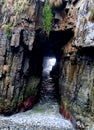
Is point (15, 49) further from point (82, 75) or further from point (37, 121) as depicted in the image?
point (82, 75)

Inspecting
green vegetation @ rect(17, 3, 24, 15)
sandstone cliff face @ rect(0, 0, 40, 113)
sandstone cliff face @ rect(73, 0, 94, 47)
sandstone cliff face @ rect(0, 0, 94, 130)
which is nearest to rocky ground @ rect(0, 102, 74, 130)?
sandstone cliff face @ rect(0, 0, 94, 130)

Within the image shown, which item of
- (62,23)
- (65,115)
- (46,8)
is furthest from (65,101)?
(46,8)

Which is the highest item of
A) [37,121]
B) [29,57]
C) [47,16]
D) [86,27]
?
[47,16]

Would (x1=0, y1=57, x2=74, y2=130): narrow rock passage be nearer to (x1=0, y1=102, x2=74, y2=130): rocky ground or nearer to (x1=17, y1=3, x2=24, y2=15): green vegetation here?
(x1=0, y1=102, x2=74, y2=130): rocky ground

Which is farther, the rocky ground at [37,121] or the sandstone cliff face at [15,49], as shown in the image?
the sandstone cliff face at [15,49]

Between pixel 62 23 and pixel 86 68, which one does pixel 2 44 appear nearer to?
pixel 62 23

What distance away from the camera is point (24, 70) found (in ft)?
82.5

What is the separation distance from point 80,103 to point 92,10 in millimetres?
7898

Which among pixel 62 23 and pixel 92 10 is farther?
pixel 62 23

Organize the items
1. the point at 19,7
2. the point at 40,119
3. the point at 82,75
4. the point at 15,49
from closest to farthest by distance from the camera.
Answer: the point at 82,75 → the point at 40,119 → the point at 15,49 → the point at 19,7

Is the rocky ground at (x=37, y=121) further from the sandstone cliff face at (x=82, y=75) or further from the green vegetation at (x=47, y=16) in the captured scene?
the green vegetation at (x=47, y=16)

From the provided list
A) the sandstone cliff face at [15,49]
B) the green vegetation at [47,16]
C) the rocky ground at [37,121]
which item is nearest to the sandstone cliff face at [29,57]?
the sandstone cliff face at [15,49]

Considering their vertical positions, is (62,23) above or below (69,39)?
above

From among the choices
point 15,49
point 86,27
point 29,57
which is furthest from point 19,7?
point 86,27
